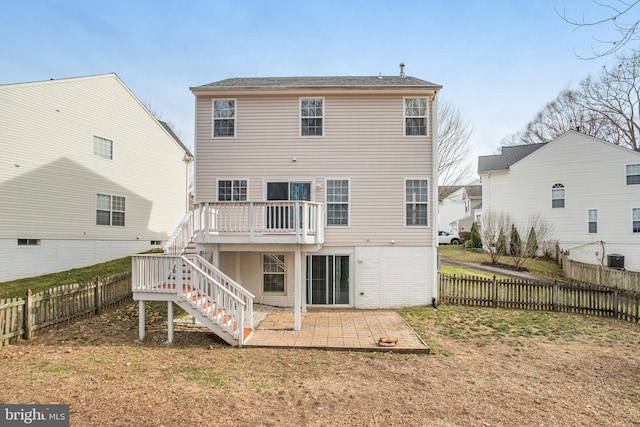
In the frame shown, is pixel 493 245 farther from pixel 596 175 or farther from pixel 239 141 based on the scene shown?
pixel 239 141

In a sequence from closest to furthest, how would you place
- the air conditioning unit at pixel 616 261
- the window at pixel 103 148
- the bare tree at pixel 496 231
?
1. the window at pixel 103 148
2. the air conditioning unit at pixel 616 261
3. the bare tree at pixel 496 231

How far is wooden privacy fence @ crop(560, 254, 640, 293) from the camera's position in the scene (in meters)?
12.6

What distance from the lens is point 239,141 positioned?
39.4 ft

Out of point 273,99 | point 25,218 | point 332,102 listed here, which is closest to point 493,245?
point 332,102

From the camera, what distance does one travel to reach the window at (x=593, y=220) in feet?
68.3

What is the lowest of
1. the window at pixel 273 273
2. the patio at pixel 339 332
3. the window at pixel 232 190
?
the patio at pixel 339 332

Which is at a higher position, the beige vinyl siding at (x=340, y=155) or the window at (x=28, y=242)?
the beige vinyl siding at (x=340, y=155)

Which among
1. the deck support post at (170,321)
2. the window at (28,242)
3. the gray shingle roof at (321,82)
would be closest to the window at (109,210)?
the window at (28,242)

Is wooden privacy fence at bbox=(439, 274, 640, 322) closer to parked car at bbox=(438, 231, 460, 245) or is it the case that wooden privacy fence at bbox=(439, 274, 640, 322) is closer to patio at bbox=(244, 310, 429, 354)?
patio at bbox=(244, 310, 429, 354)

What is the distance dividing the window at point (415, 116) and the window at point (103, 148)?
1413 centimetres

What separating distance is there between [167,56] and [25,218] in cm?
917

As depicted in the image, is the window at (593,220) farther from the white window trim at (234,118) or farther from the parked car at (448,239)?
the white window trim at (234,118)

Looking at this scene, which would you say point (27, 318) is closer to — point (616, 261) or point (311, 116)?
point (311, 116)

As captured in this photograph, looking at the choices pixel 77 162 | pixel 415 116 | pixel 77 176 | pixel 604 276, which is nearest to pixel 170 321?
pixel 415 116
